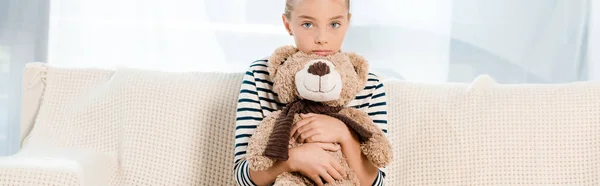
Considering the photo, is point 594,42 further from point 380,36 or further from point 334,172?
point 334,172

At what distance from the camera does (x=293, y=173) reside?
1253 millimetres

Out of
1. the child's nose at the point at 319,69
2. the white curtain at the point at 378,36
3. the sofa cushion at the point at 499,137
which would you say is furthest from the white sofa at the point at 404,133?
the white curtain at the point at 378,36

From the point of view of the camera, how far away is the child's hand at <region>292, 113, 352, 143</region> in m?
1.24

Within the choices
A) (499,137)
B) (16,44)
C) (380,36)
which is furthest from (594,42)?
(16,44)

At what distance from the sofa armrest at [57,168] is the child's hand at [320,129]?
0.41 meters

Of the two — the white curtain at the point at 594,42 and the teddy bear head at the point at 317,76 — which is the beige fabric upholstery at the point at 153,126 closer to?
the teddy bear head at the point at 317,76

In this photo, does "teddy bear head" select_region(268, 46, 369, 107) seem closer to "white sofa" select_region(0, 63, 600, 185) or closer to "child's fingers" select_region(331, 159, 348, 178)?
"child's fingers" select_region(331, 159, 348, 178)

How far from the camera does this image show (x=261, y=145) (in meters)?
1.23

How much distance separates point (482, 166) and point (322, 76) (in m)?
0.55

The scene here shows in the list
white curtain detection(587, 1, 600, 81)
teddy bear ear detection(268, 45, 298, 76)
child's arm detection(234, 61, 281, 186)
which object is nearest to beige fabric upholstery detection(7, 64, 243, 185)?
child's arm detection(234, 61, 281, 186)

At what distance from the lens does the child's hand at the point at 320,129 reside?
4.07 feet

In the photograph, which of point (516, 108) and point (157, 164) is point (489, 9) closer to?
point (516, 108)

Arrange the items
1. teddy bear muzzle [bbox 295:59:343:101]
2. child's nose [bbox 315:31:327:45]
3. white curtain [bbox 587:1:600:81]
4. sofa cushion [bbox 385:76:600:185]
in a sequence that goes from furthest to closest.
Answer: white curtain [bbox 587:1:600:81] → sofa cushion [bbox 385:76:600:185] → child's nose [bbox 315:31:327:45] → teddy bear muzzle [bbox 295:59:343:101]

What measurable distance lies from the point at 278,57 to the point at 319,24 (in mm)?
94
